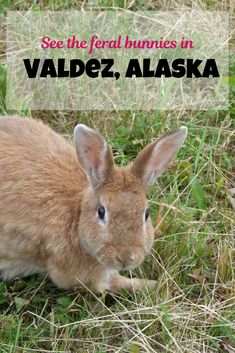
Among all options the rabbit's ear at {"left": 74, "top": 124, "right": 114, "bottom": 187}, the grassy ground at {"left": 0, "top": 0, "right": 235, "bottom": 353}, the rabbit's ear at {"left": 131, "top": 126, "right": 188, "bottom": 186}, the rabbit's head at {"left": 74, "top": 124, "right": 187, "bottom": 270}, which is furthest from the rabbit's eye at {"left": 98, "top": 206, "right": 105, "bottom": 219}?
the grassy ground at {"left": 0, "top": 0, "right": 235, "bottom": 353}

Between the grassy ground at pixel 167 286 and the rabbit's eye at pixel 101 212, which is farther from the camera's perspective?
the grassy ground at pixel 167 286

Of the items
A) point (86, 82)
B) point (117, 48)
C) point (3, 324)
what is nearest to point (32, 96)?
point (86, 82)

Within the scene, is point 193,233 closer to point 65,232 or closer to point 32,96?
point 65,232

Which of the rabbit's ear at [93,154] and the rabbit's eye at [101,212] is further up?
the rabbit's ear at [93,154]

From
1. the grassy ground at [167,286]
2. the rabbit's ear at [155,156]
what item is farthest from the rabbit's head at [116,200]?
the grassy ground at [167,286]

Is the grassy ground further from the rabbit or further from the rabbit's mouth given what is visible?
the rabbit's mouth

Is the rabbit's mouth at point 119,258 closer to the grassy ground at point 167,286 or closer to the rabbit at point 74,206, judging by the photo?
the rabbit at point 74,206
